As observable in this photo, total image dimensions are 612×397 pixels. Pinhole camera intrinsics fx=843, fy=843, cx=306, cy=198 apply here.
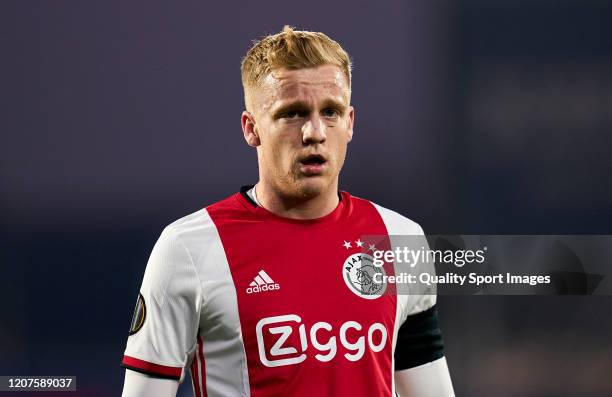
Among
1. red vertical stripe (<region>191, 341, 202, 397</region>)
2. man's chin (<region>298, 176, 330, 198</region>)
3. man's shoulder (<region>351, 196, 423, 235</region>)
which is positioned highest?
man's chin (<region>298, 176, 330, 198</region>)

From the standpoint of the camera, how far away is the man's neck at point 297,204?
194 cm

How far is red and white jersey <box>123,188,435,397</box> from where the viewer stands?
1805 mm

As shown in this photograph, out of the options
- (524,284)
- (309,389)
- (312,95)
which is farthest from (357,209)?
(524,284)

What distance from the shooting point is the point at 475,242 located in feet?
9.75

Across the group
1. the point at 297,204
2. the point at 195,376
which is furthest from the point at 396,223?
the point at 195,376

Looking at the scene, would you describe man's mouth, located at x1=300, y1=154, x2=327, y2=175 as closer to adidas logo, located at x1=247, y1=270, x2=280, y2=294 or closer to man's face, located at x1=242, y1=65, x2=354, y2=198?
man's face, located at x1=242, y1=65, x2=354, y2=198

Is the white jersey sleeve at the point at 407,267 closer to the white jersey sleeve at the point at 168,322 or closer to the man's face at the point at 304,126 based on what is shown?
the man's face at the point at 304,126

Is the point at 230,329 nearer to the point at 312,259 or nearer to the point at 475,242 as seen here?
the point at 312,259

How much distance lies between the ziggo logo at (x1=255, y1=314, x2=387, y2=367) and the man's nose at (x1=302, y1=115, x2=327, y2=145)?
1.26 ft

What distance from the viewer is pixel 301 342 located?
181 cm

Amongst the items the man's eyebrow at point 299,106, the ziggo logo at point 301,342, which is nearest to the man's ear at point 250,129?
the man's eyebrow at point 299,106

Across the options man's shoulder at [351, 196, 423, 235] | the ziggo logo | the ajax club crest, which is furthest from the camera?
man's shoulder at [351, 196, 423, 235]

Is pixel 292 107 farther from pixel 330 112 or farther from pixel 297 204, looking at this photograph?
pixel 297 204

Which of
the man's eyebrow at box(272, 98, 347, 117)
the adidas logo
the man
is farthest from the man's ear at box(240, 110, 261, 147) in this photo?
the adidas logo
